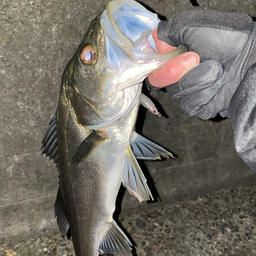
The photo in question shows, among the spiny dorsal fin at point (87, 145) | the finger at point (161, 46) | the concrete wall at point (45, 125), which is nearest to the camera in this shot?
the finger at point (161, 46)

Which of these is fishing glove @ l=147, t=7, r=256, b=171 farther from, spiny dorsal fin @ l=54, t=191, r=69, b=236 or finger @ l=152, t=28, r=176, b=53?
spiny dorsal fin @ l=54, t=191, r=69, b=236

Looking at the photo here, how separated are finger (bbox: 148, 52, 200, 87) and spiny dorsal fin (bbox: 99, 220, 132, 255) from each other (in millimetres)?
1187

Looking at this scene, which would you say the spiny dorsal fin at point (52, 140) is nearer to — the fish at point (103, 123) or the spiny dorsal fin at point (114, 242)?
the fish at point (103, 123)

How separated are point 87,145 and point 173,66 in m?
0.73

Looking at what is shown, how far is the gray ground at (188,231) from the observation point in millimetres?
2705

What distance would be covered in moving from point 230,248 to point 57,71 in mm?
2742

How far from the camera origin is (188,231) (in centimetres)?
289

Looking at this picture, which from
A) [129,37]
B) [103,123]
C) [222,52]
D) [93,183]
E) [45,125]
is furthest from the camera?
[45,125]

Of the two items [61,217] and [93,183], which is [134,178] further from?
[61,217]

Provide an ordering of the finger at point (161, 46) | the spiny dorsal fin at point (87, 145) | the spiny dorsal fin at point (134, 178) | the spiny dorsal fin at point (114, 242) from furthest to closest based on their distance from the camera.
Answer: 1. the spiny dorsal fin at point (114, 242)
2. the spiny dorsal fin at point (134, 178)
3. the spiny dorsal fin at point (87, 145)
4. the finger at point (161, 46)

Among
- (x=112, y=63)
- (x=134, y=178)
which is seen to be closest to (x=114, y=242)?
(x=134, y=178)

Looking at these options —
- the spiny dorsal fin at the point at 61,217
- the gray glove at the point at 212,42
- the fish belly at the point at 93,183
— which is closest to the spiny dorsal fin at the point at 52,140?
the fish belly at the point at 93,183

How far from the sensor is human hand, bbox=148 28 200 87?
129 centimetres

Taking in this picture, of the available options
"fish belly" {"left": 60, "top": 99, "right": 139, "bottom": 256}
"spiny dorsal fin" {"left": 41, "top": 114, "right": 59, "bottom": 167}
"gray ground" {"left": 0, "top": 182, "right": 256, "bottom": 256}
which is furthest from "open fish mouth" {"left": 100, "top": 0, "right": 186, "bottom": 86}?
"gray ground" {"left": 0, "top": 182, "right": 256, "bottom": 256}
